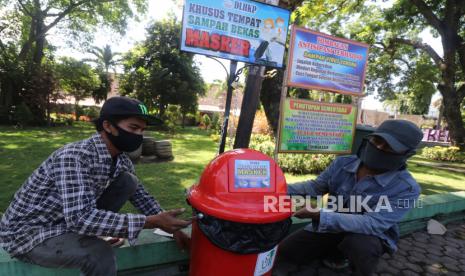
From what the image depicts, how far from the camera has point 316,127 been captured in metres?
4.26

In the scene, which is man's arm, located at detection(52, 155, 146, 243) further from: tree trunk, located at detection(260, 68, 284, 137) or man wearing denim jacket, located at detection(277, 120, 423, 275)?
tree trunk, located at detection(260, 68, 284, 137)

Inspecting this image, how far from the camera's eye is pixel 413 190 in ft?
7.50

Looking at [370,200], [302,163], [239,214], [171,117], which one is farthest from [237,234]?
[171,117]

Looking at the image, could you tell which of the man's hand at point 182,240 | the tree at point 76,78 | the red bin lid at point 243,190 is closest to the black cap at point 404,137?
the red bin lid at point 243,190

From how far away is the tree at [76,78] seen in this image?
63.7ft

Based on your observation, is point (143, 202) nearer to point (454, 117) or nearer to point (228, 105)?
point (228, 105)

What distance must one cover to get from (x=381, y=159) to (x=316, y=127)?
2.07m

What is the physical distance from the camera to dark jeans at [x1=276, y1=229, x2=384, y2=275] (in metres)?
2.17

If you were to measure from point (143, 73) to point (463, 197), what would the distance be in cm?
1739

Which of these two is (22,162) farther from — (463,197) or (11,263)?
(463,197)

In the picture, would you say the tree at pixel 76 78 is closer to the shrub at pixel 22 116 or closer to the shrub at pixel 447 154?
the shrub at pixel 22 116

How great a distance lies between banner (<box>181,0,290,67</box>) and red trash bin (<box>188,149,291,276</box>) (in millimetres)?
1694

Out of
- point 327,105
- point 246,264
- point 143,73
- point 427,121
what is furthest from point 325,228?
point 427,121

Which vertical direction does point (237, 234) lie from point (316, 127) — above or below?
below
